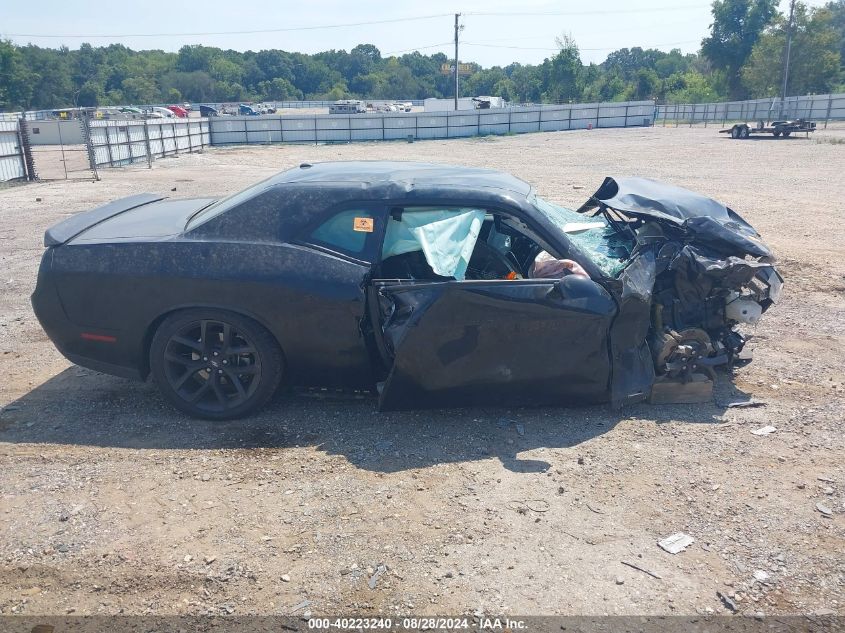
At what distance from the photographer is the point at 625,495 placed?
3723mm

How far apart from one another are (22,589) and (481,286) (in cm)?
280

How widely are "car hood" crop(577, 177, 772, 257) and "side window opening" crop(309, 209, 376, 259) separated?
6.63 feet

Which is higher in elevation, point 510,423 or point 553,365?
point 553,365

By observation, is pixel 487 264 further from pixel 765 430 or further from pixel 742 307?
pixel 765 430

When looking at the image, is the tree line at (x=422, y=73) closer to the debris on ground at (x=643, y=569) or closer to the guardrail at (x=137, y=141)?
the guardrail at (x=137, y=141)

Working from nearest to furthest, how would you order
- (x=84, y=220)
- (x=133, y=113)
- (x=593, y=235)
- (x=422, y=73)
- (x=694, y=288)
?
(x=694, y=288) → (x=84, y=220) → (x=593, y=235) → (x=133, y=113) → (x=422, y=73)

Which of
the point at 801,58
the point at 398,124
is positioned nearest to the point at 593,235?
the point at 398,124

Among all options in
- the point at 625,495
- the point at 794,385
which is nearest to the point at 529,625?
the point at 625,495

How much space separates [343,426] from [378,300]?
880 mm

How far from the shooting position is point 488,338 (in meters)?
4.23

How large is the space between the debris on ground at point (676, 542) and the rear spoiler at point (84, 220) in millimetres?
4118

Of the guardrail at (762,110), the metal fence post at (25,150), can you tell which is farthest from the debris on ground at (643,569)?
the guardrail at (762,110)

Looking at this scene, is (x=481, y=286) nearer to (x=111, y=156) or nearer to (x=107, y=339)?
(x=107, y=339)

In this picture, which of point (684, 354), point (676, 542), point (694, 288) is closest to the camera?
point (676, 542)
